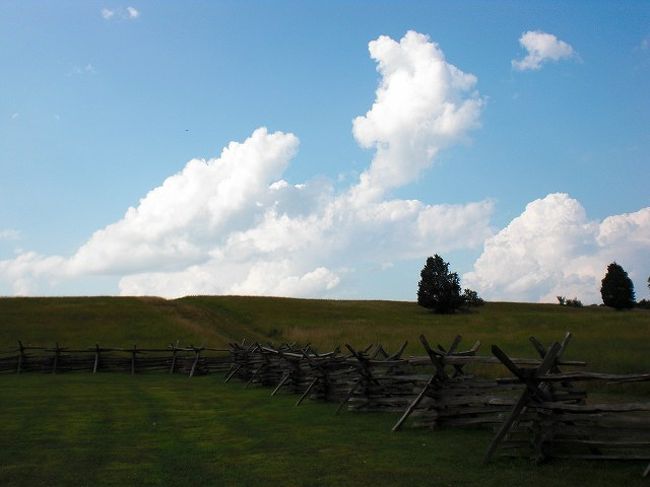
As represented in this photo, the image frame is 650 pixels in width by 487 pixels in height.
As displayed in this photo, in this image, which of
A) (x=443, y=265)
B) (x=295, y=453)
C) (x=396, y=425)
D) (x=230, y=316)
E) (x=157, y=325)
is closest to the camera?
(x=295, y=453)

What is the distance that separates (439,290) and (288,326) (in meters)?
22.6

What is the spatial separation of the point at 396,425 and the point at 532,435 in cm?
352

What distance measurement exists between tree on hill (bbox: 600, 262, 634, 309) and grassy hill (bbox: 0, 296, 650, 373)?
60.2ft

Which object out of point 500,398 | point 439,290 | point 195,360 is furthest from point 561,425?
point 439,290

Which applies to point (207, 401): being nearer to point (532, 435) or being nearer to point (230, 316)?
point (532, 435)

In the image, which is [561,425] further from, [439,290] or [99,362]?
[439,290]

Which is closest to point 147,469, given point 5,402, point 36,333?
point 5,402

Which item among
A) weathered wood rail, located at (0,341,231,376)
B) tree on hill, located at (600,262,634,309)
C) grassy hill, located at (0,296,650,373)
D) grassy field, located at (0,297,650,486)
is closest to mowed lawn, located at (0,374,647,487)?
grassy field, located at (0,297,650,486)

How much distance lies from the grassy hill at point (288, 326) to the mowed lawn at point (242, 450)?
34.2 feet

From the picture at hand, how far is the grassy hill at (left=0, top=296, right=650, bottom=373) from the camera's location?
27875 mm

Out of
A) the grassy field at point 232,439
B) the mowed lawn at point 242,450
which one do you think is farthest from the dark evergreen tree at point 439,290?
the mowed lawn at point 242,450

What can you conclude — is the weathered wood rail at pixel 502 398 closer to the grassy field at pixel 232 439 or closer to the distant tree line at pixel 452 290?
the grassy field at pixel 232 439

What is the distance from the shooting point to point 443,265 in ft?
219

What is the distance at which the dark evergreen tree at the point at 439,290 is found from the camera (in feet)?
210
